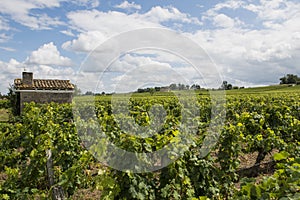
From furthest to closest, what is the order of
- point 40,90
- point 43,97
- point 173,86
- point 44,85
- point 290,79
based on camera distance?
point 290,79 < point 44,85 < point 43,97 < point 40,90 < point 173,86

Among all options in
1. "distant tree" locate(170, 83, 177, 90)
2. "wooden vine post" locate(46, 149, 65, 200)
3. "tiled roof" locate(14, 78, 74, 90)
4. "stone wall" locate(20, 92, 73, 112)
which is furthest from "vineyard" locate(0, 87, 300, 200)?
"tiled roof" locate(14, 78, 74, 90)

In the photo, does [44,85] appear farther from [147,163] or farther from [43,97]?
[147,163]

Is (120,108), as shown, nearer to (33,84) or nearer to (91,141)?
(91,141)

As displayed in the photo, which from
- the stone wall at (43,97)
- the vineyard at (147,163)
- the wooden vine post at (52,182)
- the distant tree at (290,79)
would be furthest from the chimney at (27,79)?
the distant tree at (290,79)

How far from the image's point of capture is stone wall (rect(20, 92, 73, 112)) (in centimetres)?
2237

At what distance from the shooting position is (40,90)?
23.2 m

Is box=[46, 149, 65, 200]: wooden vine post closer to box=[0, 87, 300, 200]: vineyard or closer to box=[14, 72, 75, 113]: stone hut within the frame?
box=[0, 87, 300, 200]: vineyard

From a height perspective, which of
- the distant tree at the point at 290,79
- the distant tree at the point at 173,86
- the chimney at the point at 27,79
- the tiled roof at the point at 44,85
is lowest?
the distant tree at the point at 173,86

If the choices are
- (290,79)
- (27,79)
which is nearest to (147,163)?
(27,79)

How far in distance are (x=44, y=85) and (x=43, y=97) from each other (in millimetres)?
1008

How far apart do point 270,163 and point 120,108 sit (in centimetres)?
436

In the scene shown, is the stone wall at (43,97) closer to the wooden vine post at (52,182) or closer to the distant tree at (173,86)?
the wooden vine post at (52,182)

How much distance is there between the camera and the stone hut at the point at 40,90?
2233 cm

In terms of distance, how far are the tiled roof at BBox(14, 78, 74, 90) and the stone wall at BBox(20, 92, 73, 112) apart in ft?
1.45
